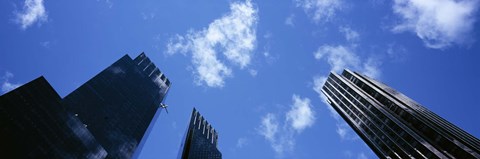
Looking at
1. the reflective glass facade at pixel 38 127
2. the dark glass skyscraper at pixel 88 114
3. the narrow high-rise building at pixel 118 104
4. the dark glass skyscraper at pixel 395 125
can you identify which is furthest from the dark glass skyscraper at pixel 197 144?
the reflective glass facade at pixel 38 127

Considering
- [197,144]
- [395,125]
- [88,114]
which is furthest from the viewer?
[197,144]

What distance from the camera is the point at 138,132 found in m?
120

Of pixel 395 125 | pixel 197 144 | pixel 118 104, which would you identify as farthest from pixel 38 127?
pixel 197 144

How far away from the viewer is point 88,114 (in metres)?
98.9

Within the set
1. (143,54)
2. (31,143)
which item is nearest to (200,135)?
(143,54)

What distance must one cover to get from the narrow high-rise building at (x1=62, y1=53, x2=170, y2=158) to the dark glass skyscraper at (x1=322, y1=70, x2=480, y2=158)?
254 ft

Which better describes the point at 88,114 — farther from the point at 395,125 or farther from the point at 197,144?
the point at 395,125

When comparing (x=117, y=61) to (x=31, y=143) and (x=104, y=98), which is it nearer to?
(x=104, y=98)

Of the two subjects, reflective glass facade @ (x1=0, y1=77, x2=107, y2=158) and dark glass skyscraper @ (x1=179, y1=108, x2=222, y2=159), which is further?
dark glass skyscraper @ (x1=179, y1=108, x2=222, y2=159)

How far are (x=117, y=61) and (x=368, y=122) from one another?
99.1 m

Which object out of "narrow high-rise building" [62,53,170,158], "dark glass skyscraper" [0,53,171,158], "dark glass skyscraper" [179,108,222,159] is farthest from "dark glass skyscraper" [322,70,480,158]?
"narrow high-rise building" [62,53,170,158]

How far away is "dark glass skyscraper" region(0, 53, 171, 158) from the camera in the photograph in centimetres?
4934

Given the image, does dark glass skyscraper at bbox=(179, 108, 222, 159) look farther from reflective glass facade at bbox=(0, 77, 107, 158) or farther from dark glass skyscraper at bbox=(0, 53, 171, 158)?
reflective glass facade at bbox=(0, 77, 107, 158)

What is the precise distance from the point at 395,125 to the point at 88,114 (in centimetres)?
8915
